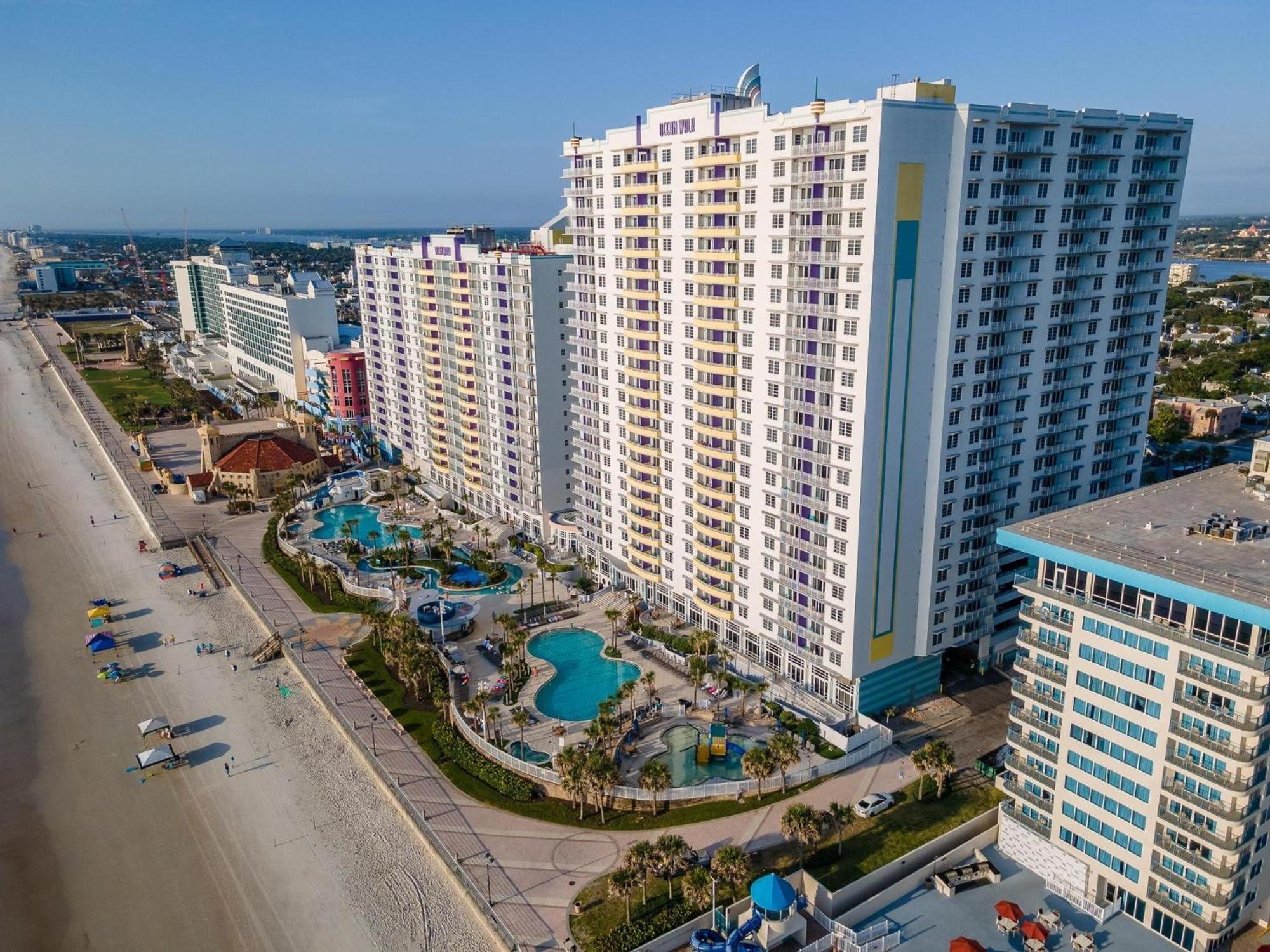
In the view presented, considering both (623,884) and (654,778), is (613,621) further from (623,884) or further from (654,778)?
(623,884)

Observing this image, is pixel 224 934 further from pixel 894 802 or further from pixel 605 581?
pixel 605 581

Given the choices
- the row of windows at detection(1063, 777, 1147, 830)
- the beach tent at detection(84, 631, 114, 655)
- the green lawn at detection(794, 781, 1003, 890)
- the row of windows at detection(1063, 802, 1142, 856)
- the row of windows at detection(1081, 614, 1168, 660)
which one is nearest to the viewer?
the row of windows at detection(1081, 614, 1168, 660)

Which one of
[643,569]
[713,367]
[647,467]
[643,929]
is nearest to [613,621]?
[643,569]

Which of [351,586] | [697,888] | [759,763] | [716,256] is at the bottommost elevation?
[351,586]

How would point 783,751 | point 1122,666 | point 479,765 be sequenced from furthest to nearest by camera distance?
point 479,765, point 783,751, point 1122,666

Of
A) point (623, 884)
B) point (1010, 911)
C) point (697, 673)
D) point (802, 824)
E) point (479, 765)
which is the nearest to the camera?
point (1010, 911)

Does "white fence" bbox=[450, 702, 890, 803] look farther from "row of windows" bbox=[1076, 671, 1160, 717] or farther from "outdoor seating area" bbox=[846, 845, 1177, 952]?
"row of windows" bbox=[1076, 671, 1160, 717]

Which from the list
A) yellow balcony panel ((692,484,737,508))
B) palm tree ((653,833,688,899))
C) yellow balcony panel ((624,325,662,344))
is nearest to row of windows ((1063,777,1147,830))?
palm tree ((653,833,688,899))
